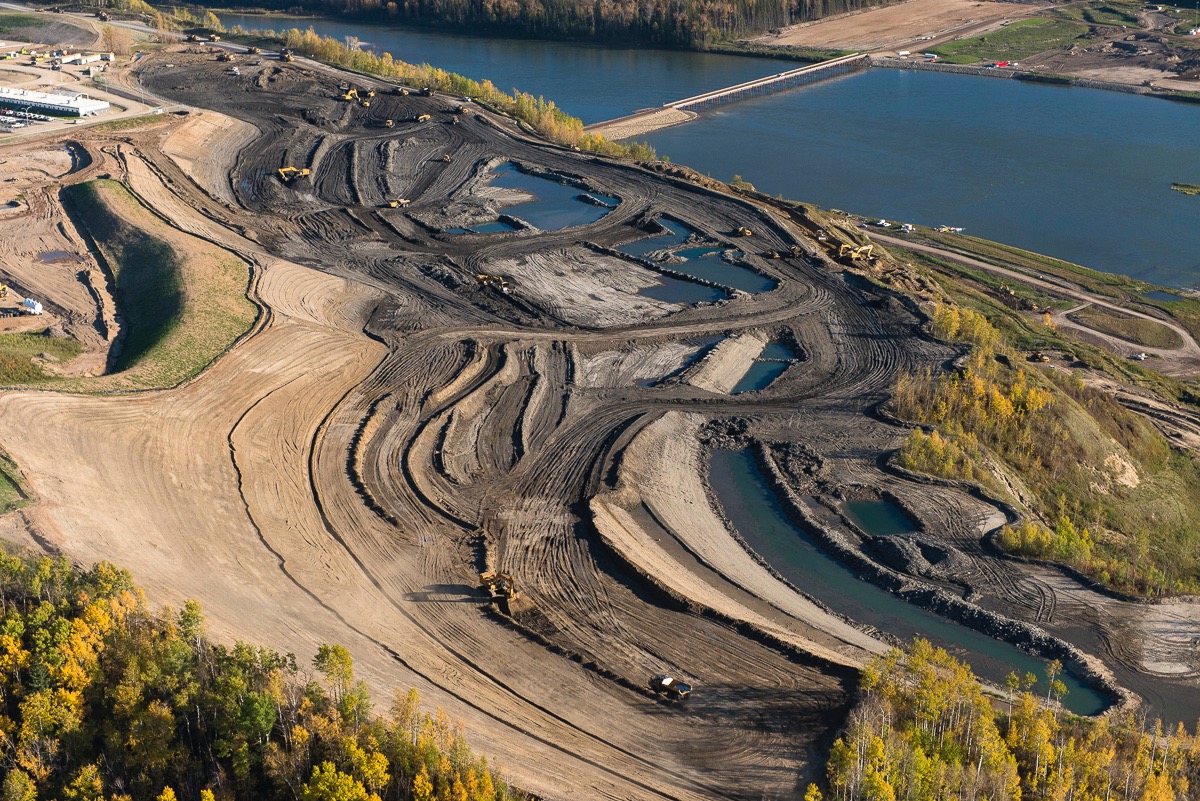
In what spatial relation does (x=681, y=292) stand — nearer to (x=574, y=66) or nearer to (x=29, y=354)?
(x=29, y=354)

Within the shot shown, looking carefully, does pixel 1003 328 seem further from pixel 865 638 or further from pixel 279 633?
pixel 279 633

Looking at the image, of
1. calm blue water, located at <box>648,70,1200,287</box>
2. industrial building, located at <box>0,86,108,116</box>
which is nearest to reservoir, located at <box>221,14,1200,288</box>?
calm blue water, located at <box>648,70,1200,287</box>

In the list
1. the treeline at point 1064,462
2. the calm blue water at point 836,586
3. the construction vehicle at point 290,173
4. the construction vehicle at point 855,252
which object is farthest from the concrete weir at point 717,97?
the calm blue water at point 836,586

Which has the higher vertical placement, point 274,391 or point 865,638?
point 274,391

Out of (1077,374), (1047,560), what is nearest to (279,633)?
(1047,560)

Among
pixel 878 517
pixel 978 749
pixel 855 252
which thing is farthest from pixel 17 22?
pixel 978 749

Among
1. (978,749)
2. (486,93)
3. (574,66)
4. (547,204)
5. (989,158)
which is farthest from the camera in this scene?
(574,66)
